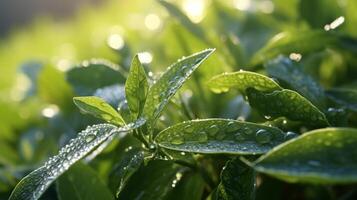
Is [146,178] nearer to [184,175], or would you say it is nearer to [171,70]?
[184,175]

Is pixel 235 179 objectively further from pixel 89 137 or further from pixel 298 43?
pixel 298 43

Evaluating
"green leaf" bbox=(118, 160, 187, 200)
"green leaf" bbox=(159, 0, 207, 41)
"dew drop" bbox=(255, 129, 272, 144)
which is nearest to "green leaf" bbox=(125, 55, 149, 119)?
"green leaf" bbox=(118, 160, 187, 200)

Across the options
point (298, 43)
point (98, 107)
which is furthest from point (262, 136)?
point (298, 43)

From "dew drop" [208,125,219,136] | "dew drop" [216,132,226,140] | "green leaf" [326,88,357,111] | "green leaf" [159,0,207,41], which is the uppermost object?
"green leaf" [159,0,207,41]

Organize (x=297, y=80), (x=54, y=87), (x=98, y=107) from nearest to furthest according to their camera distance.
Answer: (x=98, y=107)
(x=297, y=80)
(x=54, y=87)

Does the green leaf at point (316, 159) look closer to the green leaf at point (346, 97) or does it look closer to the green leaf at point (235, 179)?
the green leaf at point (235, 179)

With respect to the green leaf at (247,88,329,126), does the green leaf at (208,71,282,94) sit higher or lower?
higher

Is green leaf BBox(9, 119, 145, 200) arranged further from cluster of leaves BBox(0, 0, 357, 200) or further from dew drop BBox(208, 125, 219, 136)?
dew drop BBox(208, 125, 219, 136)
